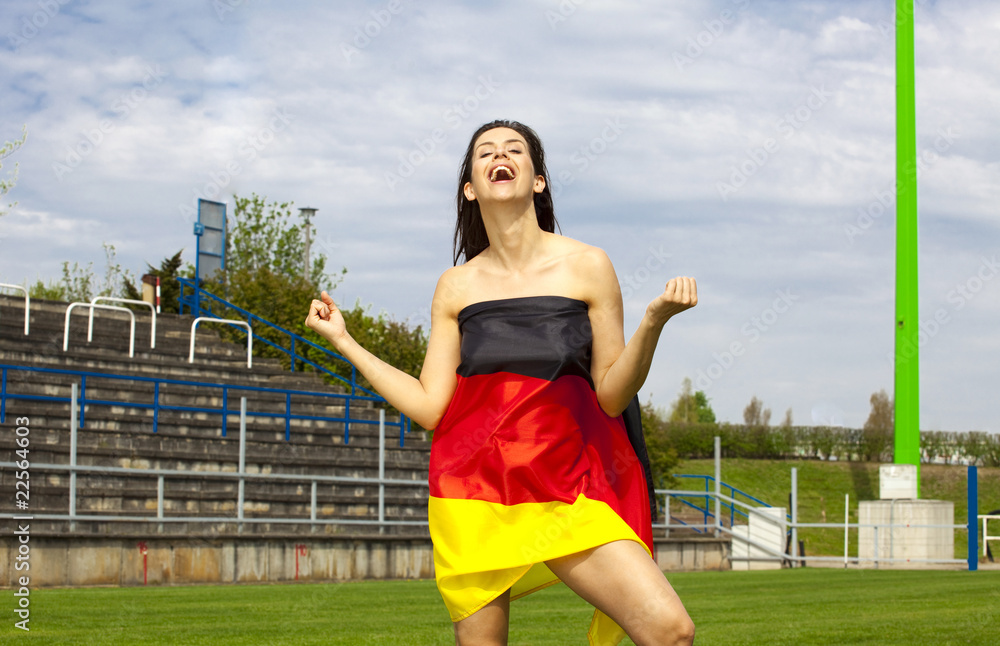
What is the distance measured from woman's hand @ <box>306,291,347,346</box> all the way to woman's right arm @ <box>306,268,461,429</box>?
6 cm

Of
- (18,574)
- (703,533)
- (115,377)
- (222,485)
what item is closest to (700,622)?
(18,574)

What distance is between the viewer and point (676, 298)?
2.54 m

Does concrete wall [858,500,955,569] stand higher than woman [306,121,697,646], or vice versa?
woman [306,121,697,646]

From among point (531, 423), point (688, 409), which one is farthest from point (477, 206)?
point (688, 409)

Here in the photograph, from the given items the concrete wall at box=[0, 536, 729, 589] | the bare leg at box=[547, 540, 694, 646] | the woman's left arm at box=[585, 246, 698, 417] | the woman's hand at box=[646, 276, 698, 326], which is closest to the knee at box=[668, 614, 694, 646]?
the bare leg at box=[547, 540, 694, 646]

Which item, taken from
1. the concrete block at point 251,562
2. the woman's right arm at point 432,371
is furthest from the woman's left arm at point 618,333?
the concrete block at point 251,562

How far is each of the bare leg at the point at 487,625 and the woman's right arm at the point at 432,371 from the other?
0.54 m

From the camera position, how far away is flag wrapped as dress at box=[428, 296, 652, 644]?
9.15 ft

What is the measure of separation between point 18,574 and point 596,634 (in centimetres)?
1075

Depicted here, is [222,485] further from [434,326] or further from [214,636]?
[434,326]

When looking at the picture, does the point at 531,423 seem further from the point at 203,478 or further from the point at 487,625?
the point at 203,478

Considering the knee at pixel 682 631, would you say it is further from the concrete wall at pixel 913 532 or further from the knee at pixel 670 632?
the concrete wall at pixel 913 532

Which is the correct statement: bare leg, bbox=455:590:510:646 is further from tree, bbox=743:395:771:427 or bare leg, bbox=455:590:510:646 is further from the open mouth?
tree, bbox=743:395:771:427

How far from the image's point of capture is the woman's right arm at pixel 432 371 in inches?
121
